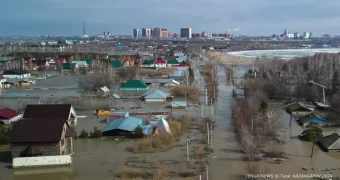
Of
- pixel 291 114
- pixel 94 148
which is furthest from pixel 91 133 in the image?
pixel 291 114

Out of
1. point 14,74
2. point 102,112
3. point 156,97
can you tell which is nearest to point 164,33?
point 14,74

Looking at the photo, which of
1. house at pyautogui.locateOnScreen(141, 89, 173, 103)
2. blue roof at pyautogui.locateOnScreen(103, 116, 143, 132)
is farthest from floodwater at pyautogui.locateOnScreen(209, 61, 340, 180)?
house at pyautogui.locateOnScreen(141, 89, 173, 103)

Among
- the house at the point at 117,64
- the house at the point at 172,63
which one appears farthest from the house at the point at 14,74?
the house at the point at 172,63

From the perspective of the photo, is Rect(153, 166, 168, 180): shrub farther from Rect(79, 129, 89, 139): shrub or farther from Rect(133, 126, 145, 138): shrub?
Rect(79, 129, 89, 139): shrub

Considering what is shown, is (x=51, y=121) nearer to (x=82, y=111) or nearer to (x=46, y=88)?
(x=82, y=111)

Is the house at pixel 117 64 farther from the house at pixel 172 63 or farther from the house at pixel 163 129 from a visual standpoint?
the house at pixel 163 129

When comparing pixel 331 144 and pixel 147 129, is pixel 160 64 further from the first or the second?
pixel 331 144
